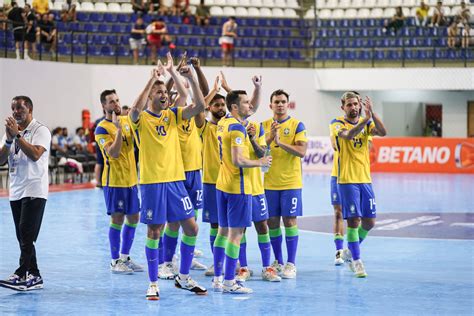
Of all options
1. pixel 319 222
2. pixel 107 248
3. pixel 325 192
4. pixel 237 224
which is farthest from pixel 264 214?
pixel 325 192

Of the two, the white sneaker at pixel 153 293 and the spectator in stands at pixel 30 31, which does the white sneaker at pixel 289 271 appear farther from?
the spectator in stands at pixel 30 31

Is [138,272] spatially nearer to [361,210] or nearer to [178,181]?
[178,181]

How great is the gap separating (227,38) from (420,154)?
24.8 ft

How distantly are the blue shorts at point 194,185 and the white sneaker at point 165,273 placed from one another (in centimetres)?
87

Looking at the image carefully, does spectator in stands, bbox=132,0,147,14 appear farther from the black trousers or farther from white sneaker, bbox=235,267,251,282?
the black trousers

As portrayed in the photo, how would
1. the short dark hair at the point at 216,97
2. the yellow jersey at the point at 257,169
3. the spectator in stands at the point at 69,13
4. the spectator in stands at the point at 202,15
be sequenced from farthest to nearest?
the spectator in stands at the point at 202,15, the spectator in stands at the point at 69,13, the short dark hair at the point at 216,97, the yellow jersey at the point at 257,169

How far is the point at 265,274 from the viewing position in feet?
34.8

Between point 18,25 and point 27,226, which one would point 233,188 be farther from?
point 18,25

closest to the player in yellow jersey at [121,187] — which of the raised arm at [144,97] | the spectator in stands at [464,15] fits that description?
the raised arm at [144,97]

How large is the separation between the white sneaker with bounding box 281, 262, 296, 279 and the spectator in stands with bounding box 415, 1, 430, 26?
23.5m

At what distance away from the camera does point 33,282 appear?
10031 mm

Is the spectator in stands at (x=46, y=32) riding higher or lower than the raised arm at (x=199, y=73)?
higher

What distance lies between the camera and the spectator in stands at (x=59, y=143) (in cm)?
2545

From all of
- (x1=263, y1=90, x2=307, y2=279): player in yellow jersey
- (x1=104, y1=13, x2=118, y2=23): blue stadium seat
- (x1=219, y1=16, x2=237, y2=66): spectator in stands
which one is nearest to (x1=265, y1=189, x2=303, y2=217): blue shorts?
(x1=263, y1=90, x2=307, y2=279): player in yellow jersey
